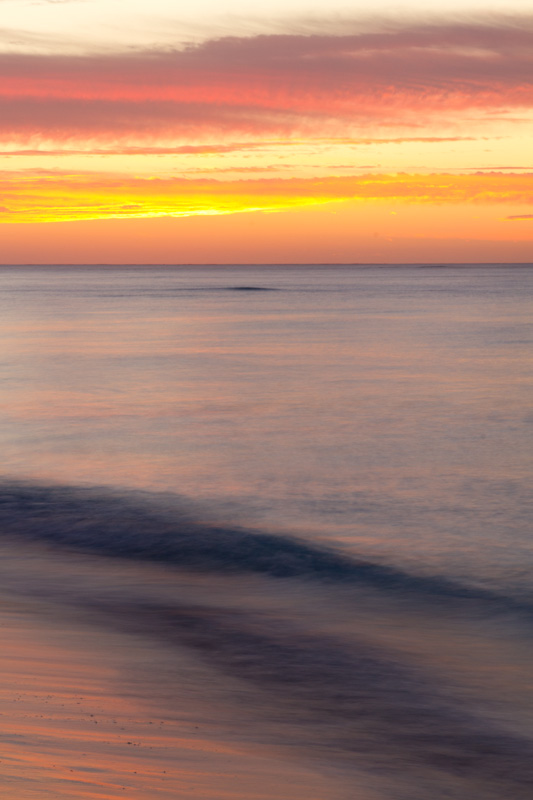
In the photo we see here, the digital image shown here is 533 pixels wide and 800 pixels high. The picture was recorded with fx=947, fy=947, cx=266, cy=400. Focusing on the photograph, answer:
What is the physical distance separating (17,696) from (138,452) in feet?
39.2

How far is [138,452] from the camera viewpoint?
18828 millimetres

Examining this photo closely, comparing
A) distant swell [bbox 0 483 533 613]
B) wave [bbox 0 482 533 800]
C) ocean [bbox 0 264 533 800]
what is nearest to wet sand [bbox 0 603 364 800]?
ocean [bbox 0 264 533 800]

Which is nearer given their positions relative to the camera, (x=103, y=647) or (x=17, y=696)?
(x=17, y=696)

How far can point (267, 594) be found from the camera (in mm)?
10711

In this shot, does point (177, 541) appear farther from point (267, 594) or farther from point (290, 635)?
point (290, 635)

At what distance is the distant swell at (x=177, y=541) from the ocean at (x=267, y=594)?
0.05m

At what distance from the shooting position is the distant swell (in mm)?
11156

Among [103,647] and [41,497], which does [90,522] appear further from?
[103,647]

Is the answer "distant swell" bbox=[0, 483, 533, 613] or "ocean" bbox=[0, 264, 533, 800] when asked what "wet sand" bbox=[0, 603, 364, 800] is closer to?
"ocean" bbox=[0, 264, 533, 800]

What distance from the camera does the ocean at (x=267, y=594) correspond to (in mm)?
6281

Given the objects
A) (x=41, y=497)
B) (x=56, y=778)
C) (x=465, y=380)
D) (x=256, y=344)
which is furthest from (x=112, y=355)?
(x=56, y=778)

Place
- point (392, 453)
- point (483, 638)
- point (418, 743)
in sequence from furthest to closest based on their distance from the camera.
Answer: point (392, 453) → point (483, 638) → point (418, 743)

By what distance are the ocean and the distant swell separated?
50mm

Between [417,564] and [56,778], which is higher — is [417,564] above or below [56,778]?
above
